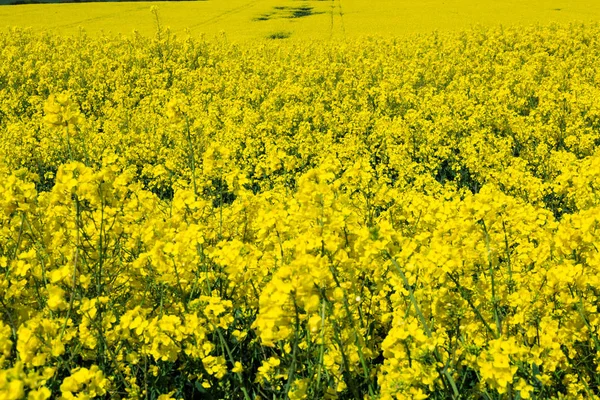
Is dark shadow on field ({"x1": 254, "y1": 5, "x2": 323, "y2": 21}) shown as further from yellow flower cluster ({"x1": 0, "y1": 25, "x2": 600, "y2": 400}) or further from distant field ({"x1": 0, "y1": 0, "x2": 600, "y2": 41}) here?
yellow flower cluster ({"x1": 0, "y1": 25, "x2": 600, "y2": 400})

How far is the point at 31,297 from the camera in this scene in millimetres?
2916

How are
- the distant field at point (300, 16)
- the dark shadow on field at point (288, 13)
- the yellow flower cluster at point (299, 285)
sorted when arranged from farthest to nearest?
the dark shadow on field at point (288, 13), the distant field at point (300, 16), the yellow flower cluster at point (299, 285)

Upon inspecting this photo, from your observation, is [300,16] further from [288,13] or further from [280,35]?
[280,35]

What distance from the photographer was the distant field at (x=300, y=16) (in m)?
20.0

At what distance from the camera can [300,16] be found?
24.9 meters

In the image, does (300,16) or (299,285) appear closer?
(299,285)

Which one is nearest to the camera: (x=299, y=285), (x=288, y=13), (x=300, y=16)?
(x=299, y=285)

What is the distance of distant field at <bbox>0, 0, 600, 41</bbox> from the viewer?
20.0 meters

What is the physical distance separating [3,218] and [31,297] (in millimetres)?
769

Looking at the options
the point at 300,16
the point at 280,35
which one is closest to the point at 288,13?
the point at 300,16

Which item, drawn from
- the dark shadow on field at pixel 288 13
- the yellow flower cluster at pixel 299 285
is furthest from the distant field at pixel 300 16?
the yellow flower cluster at pixel 299 285

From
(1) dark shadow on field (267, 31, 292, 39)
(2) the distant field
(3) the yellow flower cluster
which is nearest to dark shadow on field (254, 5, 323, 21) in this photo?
(2) the distant field

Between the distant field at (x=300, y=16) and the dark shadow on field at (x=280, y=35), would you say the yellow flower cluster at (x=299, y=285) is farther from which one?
the distant field at (x=300, y=16)

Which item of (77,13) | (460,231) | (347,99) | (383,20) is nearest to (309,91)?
(347,99)
